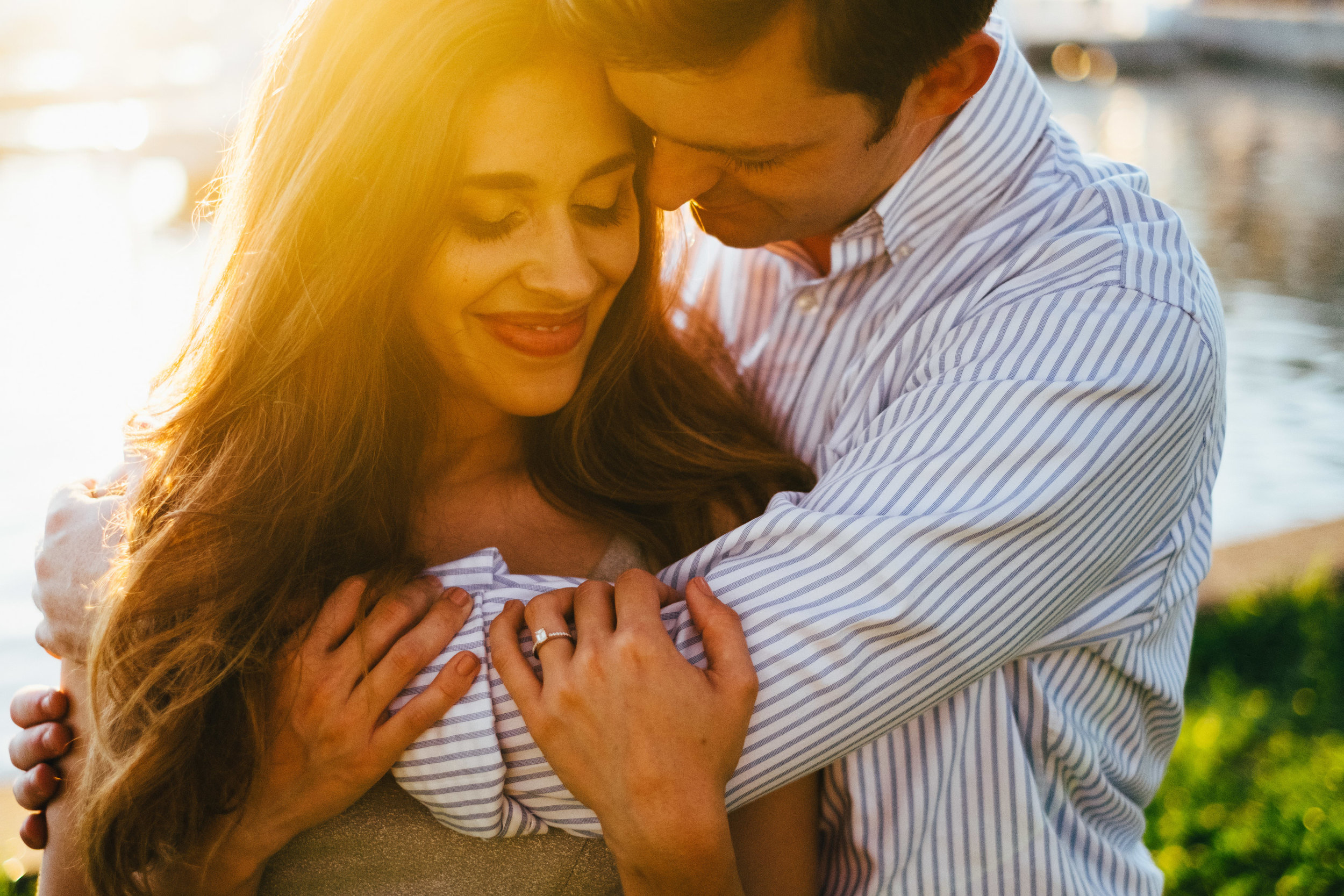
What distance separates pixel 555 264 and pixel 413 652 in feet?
1.98

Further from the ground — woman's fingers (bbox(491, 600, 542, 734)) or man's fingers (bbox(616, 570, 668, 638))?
man's fingers (bbox(616, 570, 668, 638))

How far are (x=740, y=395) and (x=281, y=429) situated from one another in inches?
31.9

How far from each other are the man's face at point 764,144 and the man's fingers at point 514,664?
69cm

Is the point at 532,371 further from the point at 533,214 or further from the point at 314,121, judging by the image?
the point at 314,121

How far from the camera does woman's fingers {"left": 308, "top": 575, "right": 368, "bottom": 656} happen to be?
1.55 meters

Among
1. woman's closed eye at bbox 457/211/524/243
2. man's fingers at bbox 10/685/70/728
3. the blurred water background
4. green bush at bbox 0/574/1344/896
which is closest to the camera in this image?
woman's closed eye at bbox 457/211/524/243

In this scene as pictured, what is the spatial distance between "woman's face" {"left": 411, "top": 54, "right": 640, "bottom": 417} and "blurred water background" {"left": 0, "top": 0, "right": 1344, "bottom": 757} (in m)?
0.56

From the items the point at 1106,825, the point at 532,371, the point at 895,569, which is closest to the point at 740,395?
the point at 532,371

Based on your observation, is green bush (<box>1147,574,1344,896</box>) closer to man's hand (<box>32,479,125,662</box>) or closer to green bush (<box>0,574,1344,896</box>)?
green bush (<box>0,574,1344,896</box>)

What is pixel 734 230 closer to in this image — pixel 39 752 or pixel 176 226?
pixel 39 752

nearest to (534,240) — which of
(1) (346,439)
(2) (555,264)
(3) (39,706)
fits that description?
(2) (555,264)

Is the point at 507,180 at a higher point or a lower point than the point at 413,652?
higher

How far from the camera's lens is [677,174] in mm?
1723

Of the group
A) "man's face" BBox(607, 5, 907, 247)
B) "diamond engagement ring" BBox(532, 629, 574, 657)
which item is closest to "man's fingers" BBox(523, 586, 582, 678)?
"diamond engagement ring" BBox(532, 629, 574, 657)
